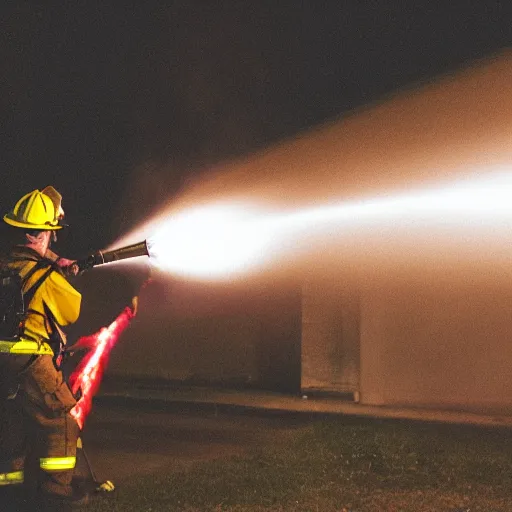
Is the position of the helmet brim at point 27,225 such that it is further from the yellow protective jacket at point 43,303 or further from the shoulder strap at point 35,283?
the shoulder strap at point 35,283

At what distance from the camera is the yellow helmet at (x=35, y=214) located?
549 centimetres

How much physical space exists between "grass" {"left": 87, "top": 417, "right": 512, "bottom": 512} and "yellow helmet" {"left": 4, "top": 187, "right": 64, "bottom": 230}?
2.16m

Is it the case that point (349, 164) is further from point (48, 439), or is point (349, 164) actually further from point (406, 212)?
point (48, 439)

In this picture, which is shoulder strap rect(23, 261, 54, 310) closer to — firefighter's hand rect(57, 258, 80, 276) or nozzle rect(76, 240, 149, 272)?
firefighter's hand rect(57, 258, 80, 276)

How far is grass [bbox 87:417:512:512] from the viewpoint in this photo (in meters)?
6.44

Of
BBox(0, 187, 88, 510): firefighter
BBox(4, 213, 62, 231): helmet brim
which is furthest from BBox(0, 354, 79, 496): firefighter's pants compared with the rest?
BBox(4, 213, 62, 231): helmet brim

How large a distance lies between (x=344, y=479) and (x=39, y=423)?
9.86 ft

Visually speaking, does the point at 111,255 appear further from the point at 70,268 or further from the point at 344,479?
the point at 344,479

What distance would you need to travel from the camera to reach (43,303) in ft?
17.6

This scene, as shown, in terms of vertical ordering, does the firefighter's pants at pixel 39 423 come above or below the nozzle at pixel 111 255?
below

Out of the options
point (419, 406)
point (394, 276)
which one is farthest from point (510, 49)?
point (419, 406)

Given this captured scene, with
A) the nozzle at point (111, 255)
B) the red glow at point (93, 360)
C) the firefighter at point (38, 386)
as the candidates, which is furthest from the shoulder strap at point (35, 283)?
the red glow at point (93, 360)

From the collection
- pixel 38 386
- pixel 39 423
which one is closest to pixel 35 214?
pixel 38 386

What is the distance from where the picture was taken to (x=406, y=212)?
12312 millimetres
